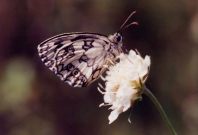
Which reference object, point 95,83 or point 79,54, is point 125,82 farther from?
point 95,83

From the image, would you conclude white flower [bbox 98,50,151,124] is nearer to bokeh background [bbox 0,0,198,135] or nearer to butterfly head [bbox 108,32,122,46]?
butterfly head [bbox 108,32,122,46]

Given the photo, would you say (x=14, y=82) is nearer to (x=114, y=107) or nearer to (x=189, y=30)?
(x=189, y=30)

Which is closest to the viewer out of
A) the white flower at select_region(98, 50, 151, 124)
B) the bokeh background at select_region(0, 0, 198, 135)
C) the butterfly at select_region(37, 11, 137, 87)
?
the white flower at select_region(98, 50, 151, 124)

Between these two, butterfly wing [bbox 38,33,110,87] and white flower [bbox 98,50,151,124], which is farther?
butterfly wing [bbox 38,33,110,87]

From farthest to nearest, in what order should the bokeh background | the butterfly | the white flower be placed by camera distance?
the bokeh background < the butterfly < the white flower

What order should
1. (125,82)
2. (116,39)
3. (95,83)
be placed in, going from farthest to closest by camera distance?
(95,83), (116,39), (125,82)

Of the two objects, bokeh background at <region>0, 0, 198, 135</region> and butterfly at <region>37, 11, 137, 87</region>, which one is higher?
butterfly at <region>37, 11, 137, 87</region>

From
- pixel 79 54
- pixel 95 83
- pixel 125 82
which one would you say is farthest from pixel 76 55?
pixel 95 83

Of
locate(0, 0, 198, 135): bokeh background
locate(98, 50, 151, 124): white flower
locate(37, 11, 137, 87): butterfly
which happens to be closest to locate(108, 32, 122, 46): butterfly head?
locate(37, 11, 137, 87): butterfly
